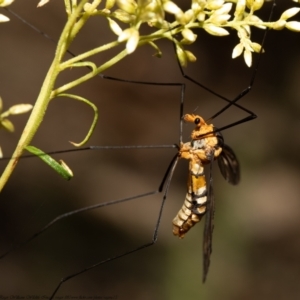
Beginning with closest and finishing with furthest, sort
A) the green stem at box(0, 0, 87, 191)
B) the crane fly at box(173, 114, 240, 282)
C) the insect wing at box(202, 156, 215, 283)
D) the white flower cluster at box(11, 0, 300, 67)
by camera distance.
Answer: the white flower cluster at box(11, 0, 300, 67) < the green stem at box(0, 0, 87, 191) < the insect wing at box(202, 156, 215, 283) < the crane fly at box(173, 114, 240, 282)

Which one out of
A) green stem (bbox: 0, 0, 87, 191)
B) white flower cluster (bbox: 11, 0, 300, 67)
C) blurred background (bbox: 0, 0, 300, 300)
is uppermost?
white flower cluster (bbox: 11, 0, 300, 67)

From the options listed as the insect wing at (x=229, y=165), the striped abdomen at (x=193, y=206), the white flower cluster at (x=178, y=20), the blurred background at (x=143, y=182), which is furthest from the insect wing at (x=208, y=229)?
the blurred background at (x=143, y=182)

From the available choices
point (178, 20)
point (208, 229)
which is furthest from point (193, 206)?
point (178, 20)

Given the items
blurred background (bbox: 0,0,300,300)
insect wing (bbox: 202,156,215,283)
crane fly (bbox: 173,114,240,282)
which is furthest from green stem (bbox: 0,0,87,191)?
blurred background (bbox: 0,0,300,300)

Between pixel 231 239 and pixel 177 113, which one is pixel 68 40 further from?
pixel 177 113

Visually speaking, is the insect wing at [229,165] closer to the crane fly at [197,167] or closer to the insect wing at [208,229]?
the crane fly at [197,167]

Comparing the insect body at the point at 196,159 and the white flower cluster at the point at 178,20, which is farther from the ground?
the white flower cluster at the point at 178,20

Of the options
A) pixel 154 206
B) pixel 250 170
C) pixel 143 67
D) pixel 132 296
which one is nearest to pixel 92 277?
pixel 132 296

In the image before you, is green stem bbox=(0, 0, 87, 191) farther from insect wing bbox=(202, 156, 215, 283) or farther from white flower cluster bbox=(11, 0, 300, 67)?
insect wing bbox=(202, 156, 215, 283)

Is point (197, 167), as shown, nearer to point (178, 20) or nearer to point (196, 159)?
point (196, 159)
